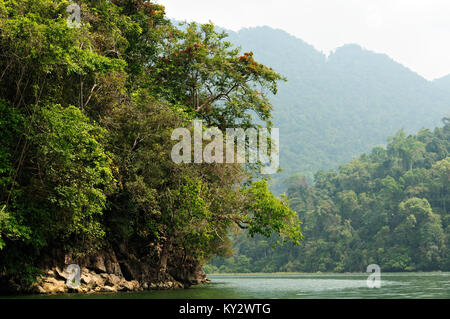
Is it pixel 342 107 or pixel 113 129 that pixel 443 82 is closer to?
pixel 342 107

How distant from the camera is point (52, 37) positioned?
38.4 feet

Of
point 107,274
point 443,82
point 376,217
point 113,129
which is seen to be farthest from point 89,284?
point 443,82

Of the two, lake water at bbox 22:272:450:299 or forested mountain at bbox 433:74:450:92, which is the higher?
forested mountain at bbox 433:74:450:92

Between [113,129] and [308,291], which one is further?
[308,291]

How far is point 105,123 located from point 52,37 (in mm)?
3765

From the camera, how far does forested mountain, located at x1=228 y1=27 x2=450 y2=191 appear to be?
436 ft

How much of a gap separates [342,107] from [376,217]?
336 ft

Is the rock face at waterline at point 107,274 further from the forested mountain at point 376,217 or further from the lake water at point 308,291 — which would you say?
the forested mountain at point 376,217

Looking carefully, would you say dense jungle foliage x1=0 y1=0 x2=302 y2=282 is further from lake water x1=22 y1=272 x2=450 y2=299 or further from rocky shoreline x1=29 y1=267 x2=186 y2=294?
lake water x1=22 y1=272 x2=450 y2=299

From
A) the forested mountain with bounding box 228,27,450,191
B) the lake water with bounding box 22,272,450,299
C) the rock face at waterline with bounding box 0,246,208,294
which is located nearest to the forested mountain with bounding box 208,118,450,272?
the lake water with bounding box 22,272,450,299

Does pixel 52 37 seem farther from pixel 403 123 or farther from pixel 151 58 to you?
pixel 403 123

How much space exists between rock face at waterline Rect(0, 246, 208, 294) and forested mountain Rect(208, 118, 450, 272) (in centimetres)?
4267

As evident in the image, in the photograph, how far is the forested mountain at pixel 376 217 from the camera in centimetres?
5744

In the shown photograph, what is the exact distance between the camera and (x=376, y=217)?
64438mm
